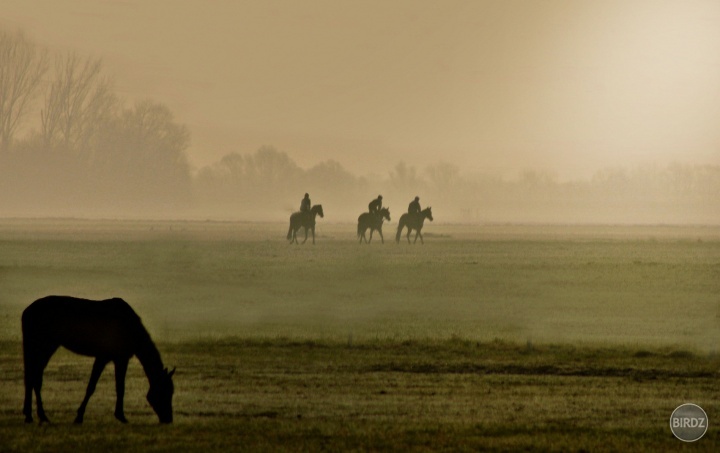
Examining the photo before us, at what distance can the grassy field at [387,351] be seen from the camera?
1477 centimetres

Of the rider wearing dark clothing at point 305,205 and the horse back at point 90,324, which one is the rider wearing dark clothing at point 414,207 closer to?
the rider wearing dark clothing at point 305,205

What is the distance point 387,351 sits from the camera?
80.5 feet

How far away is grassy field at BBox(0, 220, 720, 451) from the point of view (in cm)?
1477

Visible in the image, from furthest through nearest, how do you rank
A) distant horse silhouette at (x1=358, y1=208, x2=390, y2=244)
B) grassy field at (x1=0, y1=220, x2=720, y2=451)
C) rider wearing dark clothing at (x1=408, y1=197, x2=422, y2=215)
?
1. distant horse silhouette at (x1=358, y1=208, x2=390, y2=244)
2. rider wearing dark clothing at (x1=408, y1=197, x2=422, y2=215)
3. grassy field at (x1=0, y1=220, x2=720, y2=451)

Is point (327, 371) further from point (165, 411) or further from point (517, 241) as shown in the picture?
point (517, 241)

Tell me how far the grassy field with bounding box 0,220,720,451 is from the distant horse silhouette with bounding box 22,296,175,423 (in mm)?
514

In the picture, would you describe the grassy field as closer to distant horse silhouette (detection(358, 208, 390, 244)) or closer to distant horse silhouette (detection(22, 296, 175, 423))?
distant horse silhouette (detection(22, 296, 175, 423))

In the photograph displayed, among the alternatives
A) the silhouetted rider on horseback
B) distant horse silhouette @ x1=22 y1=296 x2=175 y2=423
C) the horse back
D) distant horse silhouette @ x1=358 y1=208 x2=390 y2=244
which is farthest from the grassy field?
distant horse silhouette @ x1=358 y1=208 x2=390 y2=244

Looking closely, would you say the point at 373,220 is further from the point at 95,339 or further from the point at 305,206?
the point at 95,339

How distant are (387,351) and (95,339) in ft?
36.7

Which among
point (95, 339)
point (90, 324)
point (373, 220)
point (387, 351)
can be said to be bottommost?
point (387, 351)

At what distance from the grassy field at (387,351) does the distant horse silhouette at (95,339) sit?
51 cm

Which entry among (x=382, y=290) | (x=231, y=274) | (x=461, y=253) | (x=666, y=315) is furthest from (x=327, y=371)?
(x=461, y=253)

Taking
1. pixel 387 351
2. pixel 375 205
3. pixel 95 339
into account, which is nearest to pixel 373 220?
pixel 375 205
